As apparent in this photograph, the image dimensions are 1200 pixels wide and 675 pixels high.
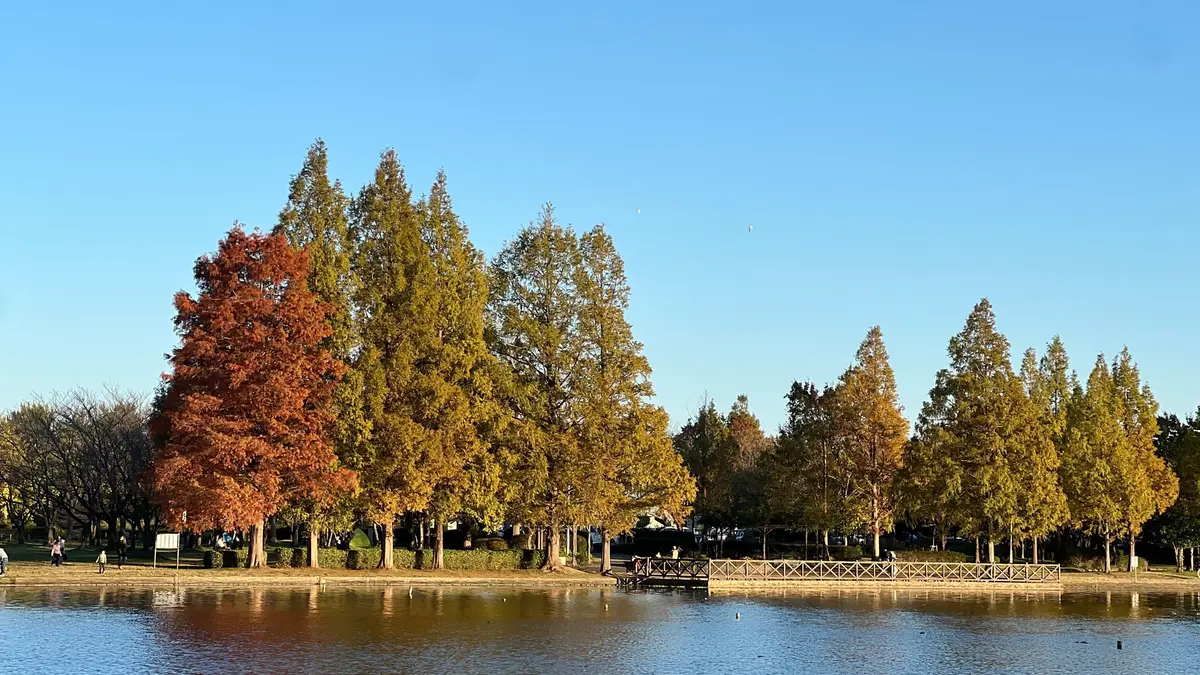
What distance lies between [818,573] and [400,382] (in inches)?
982

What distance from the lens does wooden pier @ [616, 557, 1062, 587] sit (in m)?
61.6

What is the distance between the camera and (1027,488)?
244 feet

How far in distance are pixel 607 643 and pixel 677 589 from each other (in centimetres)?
2517

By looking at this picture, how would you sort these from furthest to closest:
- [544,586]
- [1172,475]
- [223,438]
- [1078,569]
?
[1172,475] → [1078,569] → [544,586] → [223,438]

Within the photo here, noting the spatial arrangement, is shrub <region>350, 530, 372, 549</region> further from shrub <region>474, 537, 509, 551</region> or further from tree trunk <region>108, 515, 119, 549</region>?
tree trunk <region>108, 515, 119, 549</region>

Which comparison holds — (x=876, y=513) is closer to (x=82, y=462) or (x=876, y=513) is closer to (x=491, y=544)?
(x=491, y=544)

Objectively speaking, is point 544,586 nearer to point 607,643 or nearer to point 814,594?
point 814,594

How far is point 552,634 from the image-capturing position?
3781 cm

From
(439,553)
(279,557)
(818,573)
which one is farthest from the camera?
(818,573)

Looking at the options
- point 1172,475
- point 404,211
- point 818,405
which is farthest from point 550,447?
point 1172,475

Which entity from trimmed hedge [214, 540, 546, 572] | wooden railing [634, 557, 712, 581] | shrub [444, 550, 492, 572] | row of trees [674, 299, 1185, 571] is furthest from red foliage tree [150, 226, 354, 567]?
row of trees [674, 299, 1185, 571]

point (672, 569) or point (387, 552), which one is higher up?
point (387, 552)

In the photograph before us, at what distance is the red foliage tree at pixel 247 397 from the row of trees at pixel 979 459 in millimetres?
35677

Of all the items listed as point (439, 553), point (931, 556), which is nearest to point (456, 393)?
point (439, 553)
